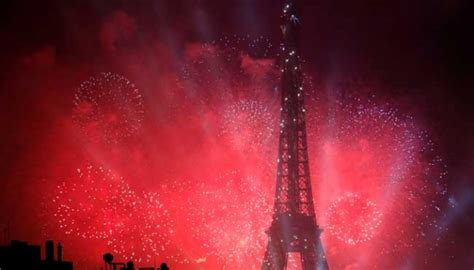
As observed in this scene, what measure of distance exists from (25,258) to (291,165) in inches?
910

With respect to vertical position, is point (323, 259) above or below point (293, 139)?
below

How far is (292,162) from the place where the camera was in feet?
194

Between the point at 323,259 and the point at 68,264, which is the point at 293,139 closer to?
the point at 323,259

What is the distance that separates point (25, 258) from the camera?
40.3 m

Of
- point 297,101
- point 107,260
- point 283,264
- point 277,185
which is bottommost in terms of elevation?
point 107,260

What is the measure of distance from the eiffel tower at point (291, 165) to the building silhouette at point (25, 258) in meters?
20.1

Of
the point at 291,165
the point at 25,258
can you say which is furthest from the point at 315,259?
the point at 25,258

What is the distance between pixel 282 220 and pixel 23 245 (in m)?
22.6

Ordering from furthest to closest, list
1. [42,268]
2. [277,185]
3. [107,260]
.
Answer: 1. [277,185]
2. [42,268]
3. [107,260]

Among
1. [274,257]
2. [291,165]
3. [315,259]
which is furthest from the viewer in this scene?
[315,259]

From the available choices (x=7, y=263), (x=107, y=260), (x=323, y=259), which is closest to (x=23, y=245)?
(x=7, y=263)

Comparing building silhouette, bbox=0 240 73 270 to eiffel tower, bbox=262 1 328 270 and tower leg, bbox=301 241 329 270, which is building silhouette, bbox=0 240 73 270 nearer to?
eiffel tower, bbox=262 1 328 270

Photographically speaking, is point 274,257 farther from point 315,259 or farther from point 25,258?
point 25,258

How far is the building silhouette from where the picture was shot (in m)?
39.7
